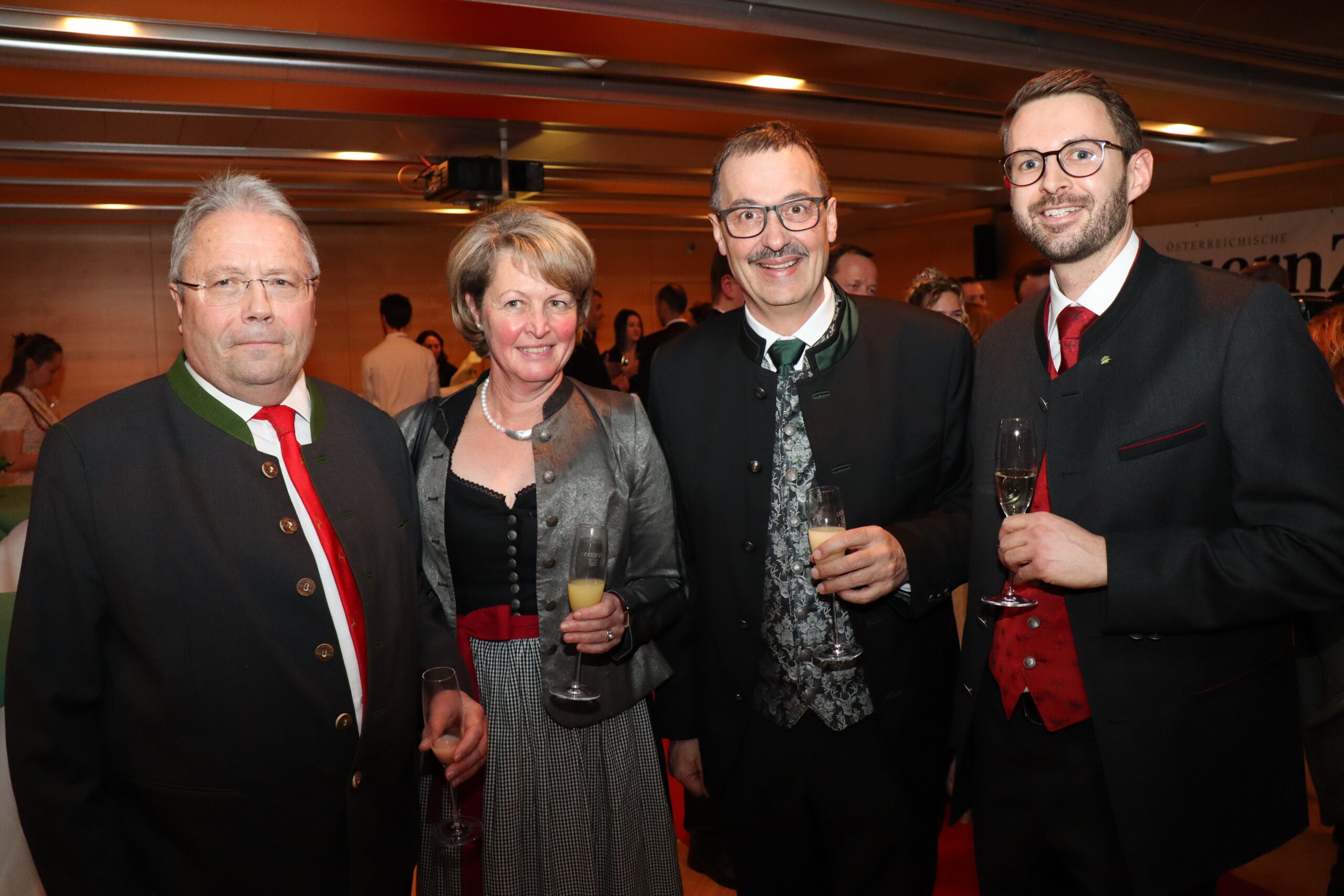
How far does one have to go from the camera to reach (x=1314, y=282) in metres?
9.05

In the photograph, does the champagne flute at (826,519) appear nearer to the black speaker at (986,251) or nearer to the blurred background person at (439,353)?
the blurred background person at (439,353)

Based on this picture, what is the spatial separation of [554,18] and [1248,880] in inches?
192

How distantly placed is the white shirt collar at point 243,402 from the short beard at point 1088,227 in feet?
4.64

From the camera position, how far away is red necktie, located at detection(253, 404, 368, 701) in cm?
159

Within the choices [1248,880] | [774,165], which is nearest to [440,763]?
[774,165]

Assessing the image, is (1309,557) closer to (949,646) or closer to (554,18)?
(949,646)

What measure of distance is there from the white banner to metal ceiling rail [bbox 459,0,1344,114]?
2502 millimetres

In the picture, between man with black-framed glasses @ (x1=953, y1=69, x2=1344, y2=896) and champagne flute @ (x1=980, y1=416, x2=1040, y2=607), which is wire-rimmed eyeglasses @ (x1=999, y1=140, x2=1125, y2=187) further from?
champagne flute @ (x1=980, y1=416, x2=1040, y2=607)

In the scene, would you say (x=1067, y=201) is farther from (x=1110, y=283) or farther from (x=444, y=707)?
(x=444, y=707)

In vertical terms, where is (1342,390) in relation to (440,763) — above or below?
above

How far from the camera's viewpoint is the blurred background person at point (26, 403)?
5191 millimetres

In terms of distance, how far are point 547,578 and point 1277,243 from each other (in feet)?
33.7

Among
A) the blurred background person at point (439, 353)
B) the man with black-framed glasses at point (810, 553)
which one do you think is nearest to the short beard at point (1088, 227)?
the man with black-framed glasses at point (810, 553)

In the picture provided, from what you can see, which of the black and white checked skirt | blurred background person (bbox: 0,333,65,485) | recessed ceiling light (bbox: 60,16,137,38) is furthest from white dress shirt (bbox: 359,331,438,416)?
the black and white checked skirt
